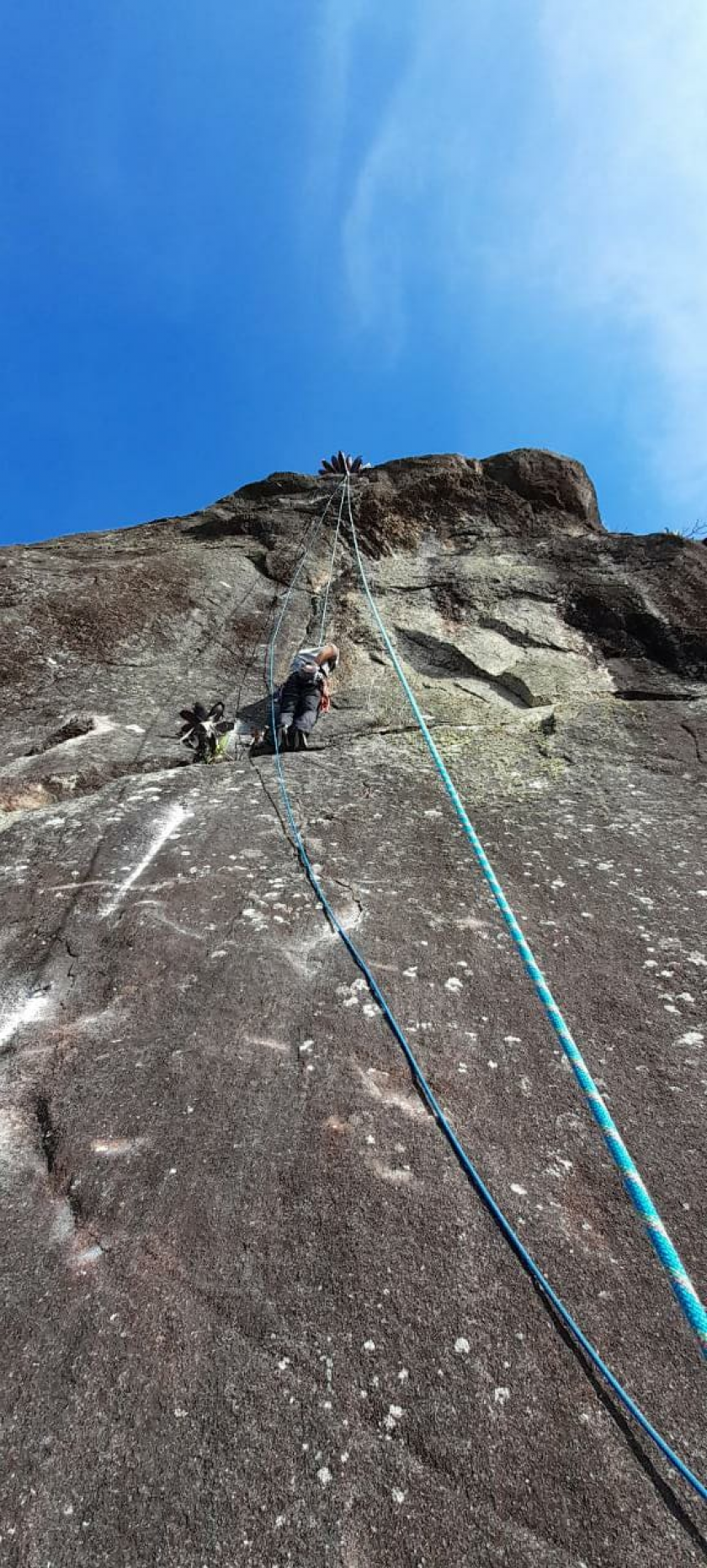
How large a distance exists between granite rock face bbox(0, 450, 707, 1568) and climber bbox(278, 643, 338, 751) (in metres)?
0.46

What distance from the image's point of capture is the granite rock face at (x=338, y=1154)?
1.78 metres

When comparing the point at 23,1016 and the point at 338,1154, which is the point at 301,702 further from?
the point at 338,1154

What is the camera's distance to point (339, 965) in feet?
12.0

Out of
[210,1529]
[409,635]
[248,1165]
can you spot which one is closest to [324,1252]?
[248,1165]

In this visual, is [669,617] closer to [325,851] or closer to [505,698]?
[505,698]

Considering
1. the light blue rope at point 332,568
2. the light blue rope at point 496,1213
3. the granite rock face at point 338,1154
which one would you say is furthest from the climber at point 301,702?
the light blue rope at point 496,1213

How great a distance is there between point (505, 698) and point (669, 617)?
9.32 ft

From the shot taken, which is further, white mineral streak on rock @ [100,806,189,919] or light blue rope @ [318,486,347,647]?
light blue rope @ [318,486,347,647]

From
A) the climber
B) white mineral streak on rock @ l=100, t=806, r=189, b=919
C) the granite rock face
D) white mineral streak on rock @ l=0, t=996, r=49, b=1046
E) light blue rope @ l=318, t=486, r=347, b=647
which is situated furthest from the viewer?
light blue rope @ l=318, t=486, r=347, b=647

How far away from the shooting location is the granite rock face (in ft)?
5.83

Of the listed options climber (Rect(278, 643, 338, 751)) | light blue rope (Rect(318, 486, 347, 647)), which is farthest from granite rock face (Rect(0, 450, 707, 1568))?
light blue rope (Rect(318, 486, 347, 647))

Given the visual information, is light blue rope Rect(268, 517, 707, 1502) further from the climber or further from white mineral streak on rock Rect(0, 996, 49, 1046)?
the climber

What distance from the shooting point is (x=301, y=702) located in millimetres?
7480

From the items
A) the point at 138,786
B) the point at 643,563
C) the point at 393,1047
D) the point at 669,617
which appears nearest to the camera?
the point at 393,1047
